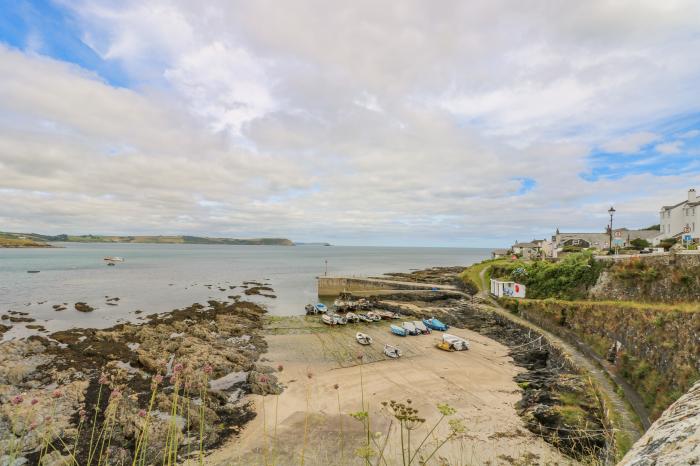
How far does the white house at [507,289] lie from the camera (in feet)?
116

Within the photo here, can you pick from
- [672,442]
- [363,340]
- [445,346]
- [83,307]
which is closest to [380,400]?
[445,346]

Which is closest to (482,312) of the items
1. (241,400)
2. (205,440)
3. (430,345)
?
(430,345)

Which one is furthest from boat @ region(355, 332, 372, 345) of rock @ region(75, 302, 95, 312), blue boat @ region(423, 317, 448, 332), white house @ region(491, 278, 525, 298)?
rock @ region(75, 302, 95, 312)

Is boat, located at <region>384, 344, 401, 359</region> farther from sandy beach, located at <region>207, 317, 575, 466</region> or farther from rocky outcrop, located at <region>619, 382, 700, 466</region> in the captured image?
rocky outcrop, located at <region>619, 382, 700, 466</region>

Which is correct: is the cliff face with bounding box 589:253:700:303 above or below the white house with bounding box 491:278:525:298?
above

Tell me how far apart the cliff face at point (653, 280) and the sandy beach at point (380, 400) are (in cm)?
889

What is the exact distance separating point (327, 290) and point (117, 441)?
43.0 meters

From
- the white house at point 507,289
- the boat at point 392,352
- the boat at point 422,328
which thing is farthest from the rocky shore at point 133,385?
the white house at point 507,289

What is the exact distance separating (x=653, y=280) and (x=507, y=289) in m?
16.4

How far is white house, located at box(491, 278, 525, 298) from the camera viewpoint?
1387 inches

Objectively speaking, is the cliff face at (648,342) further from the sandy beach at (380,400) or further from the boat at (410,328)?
the boat at (410,328)

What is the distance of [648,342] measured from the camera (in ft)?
54.0

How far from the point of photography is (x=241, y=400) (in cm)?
1955

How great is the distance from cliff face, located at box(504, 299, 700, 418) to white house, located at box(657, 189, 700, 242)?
20623mm
